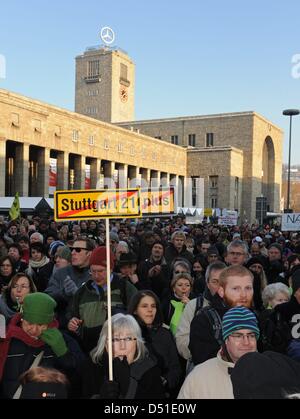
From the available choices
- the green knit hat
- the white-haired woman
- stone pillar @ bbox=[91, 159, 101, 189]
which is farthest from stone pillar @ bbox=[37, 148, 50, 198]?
the white-haired woman

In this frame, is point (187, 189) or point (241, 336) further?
point (187, 189)

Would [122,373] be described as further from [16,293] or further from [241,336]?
[16,293]

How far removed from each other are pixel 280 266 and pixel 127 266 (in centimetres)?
372

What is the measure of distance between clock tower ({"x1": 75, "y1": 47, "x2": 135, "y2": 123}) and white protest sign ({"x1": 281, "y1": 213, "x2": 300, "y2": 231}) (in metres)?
88.2

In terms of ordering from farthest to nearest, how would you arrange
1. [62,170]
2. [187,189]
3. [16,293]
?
[187,189], [62,170], [16,293]

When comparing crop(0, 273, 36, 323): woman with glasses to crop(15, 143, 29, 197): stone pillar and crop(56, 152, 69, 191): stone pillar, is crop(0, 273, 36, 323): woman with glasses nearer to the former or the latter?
crop(15, 143, 29, 197): stone pillar

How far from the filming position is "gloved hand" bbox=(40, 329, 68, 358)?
3.88 meters

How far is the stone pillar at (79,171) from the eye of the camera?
54125 millimetres

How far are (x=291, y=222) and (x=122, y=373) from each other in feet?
41.3

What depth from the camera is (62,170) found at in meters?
51.2

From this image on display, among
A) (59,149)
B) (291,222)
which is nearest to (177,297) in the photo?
(291,222)

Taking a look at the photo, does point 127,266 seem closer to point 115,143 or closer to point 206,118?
point 115,143

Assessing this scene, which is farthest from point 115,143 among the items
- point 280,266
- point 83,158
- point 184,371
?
point 184,371

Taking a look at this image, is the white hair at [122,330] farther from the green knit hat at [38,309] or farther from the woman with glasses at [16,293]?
the woman with glasses at [16,293]
